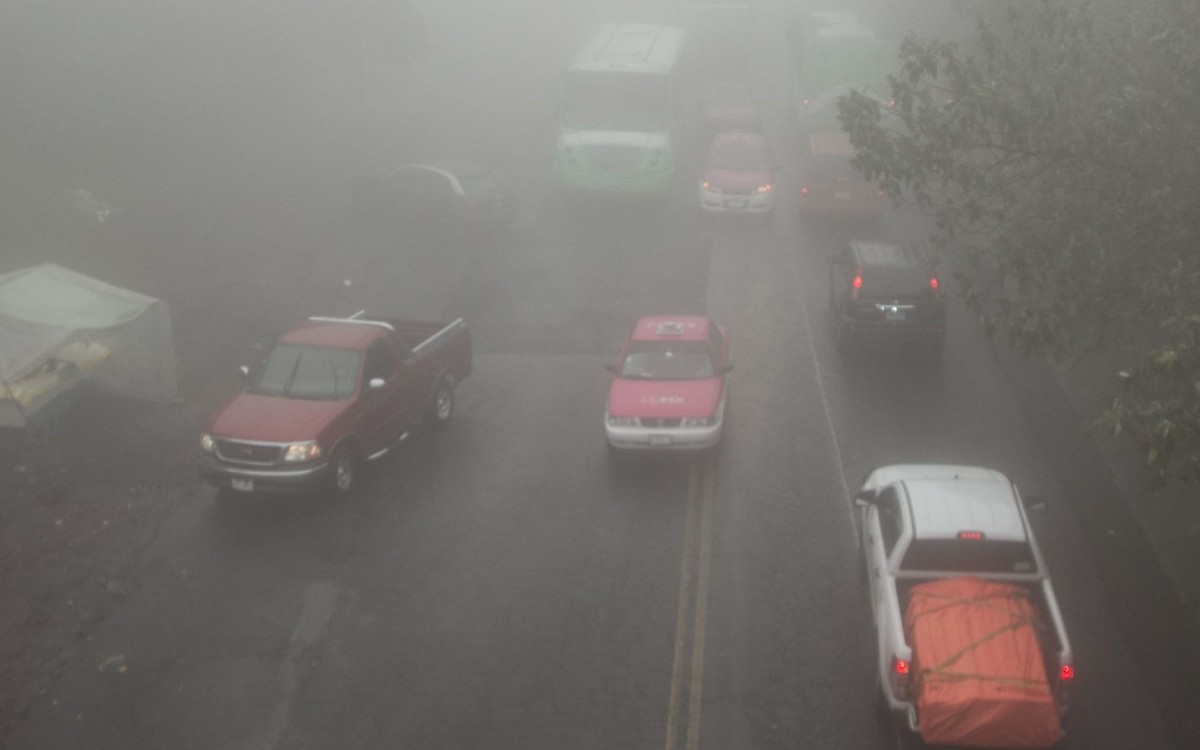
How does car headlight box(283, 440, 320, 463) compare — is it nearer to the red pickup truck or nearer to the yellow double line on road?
the red pickup truck

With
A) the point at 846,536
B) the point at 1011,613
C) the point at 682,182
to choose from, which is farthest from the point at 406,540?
the point at 682,182

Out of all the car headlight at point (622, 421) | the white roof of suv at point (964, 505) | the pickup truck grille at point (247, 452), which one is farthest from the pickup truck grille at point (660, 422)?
the pickup truck grille at point (247, 452)

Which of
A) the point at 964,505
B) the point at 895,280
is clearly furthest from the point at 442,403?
the point at 964,505

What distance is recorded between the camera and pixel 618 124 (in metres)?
28.4

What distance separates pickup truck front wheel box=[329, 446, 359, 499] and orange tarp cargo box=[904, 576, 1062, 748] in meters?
7.29

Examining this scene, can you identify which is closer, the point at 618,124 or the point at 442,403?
the point at 442,403

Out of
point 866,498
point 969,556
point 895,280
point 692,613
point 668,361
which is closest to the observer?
point 969,556

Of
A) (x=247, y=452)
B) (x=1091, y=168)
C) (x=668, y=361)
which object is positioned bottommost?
(x=247, y=452)

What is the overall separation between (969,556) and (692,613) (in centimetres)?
291

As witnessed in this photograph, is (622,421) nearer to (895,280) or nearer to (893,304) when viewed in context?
(893,304)

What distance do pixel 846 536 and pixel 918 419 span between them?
13.3 feet

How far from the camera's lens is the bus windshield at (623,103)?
28.4 m

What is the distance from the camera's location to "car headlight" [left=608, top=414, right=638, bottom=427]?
14.4 meters

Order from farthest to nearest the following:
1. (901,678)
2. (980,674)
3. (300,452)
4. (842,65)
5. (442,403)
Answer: (842,65) < (442,403) < (300,452) < (901,678) < (980,674)
